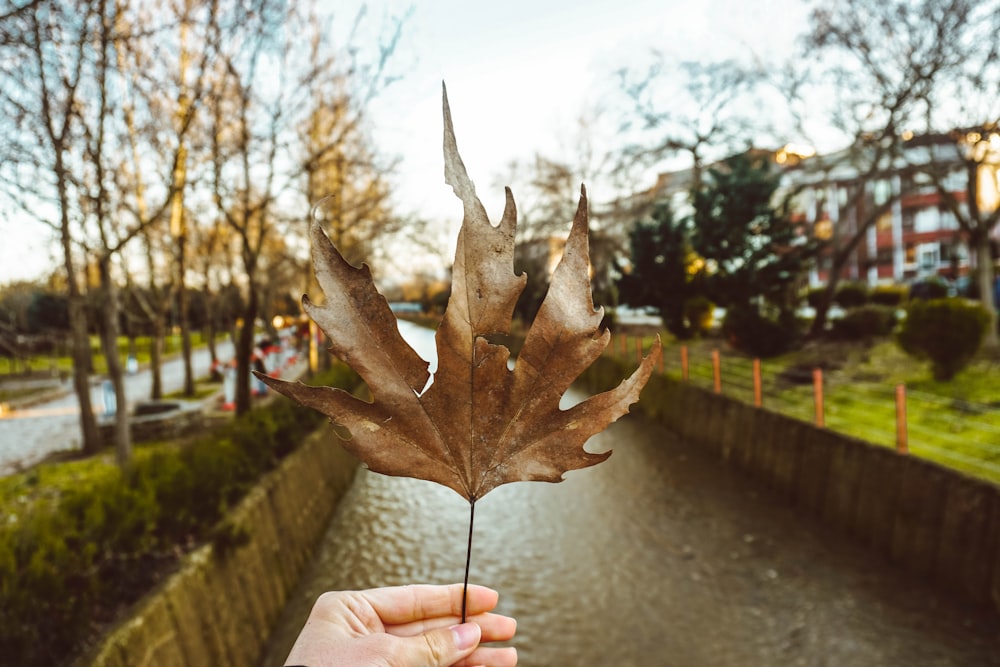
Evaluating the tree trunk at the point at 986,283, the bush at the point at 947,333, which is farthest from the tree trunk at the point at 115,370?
the tree trunk at the point at 986,283

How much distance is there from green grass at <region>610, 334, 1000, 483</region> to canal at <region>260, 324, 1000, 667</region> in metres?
1.53

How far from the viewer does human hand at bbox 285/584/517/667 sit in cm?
133

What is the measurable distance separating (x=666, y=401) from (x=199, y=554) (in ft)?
39.6

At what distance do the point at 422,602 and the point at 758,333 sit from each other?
53.4 ft

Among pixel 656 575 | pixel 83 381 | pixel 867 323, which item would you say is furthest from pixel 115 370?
pixel 867 323

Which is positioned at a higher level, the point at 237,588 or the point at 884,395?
the point at 884,395

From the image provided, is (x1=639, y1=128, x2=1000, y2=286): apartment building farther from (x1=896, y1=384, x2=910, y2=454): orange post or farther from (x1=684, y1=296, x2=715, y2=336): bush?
(x1=896, y1=384, x2=910, y2=454): orange post

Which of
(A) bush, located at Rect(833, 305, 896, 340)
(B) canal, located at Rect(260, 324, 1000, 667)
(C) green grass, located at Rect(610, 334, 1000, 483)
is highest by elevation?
(A) bush, located at Rect(833, 305, 896, 340)

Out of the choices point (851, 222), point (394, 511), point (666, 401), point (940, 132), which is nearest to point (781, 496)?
point (666, 401)

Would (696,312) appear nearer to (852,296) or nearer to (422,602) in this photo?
(852,296)

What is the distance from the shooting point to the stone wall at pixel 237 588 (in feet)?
14.0

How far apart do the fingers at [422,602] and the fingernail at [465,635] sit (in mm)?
48

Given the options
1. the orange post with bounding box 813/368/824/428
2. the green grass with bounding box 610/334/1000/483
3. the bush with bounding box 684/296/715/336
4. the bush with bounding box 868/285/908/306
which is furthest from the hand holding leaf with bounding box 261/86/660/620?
the bush with bounding box 868/285/908/306

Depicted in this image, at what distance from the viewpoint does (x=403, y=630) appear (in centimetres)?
148
